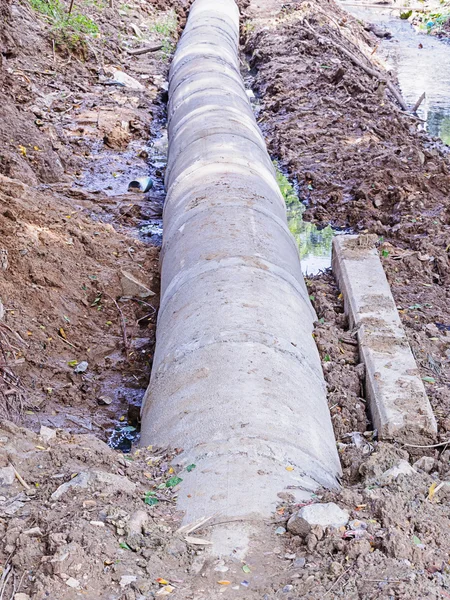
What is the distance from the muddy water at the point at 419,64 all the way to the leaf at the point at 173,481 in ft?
27.5

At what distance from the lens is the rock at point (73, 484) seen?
10.0ft

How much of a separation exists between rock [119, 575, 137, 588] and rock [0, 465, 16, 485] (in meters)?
0.79

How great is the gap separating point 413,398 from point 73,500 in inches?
87.9

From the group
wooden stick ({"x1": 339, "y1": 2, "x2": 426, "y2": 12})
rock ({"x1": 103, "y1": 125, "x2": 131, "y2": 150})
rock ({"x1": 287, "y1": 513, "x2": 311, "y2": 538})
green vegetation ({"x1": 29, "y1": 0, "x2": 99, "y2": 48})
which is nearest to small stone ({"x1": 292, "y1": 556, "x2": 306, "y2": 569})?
rock ({"x1": 287, "y1": 513, "x2": 311, "y2": 538})

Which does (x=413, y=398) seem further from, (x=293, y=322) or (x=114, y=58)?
(x=114, y=58)

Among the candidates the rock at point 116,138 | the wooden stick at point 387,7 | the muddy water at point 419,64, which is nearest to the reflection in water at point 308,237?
the rock at point 116,138

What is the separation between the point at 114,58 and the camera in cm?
1227

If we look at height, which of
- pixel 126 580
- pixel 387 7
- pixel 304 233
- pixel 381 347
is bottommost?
pixel 387 7

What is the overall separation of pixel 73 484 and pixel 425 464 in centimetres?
187

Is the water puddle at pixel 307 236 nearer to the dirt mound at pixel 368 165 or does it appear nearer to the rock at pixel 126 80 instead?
the dirt mound at pixel 368 165

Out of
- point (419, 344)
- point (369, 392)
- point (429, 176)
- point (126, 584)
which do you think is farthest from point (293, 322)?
point (429, 176)

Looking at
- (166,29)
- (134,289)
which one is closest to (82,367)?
(134,289)

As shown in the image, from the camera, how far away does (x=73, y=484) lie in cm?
309

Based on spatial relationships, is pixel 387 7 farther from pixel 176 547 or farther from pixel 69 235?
pixel 176 547
